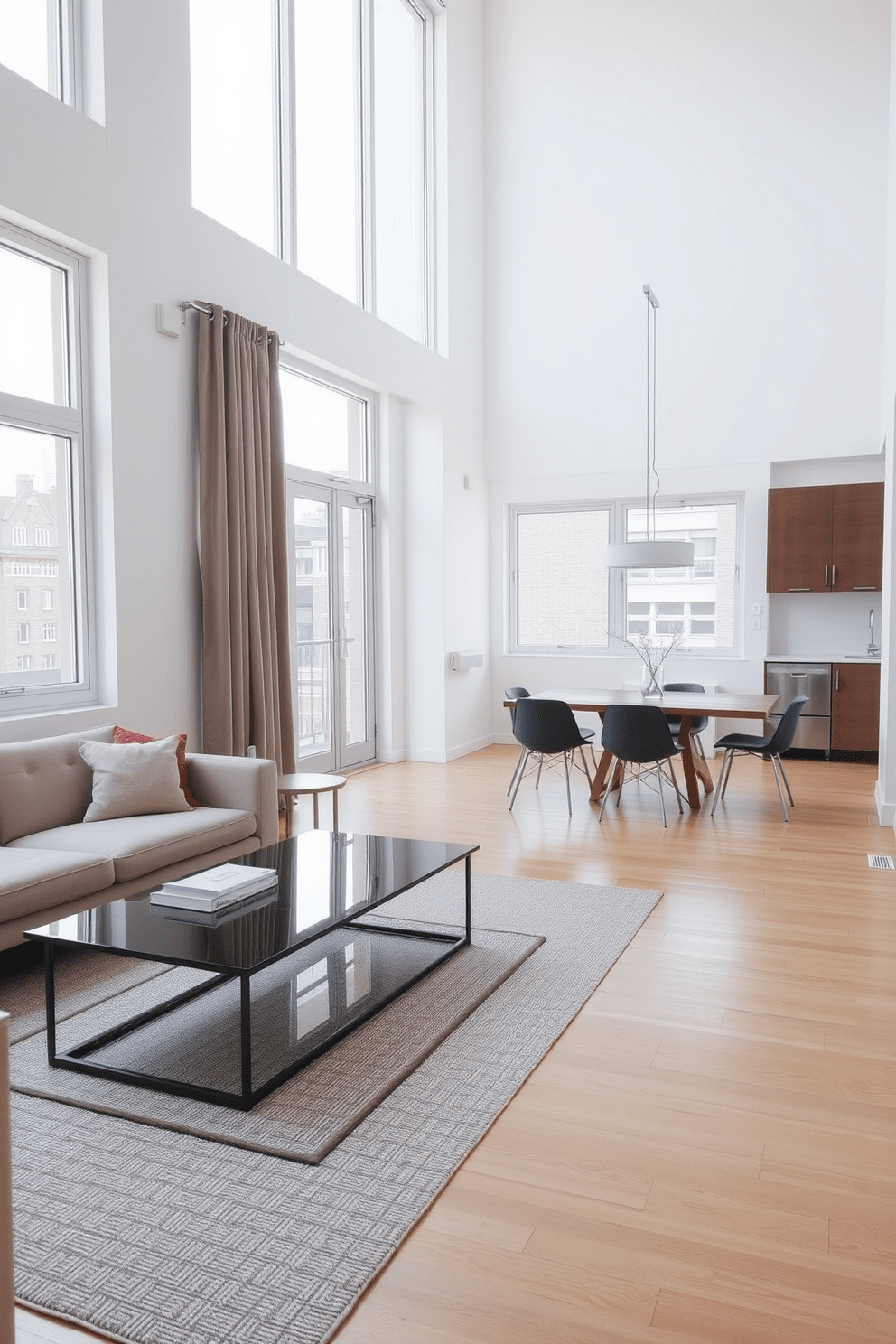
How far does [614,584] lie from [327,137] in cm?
434

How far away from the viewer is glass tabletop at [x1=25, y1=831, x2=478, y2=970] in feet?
8.72

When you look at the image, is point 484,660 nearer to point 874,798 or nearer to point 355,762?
point 355,762

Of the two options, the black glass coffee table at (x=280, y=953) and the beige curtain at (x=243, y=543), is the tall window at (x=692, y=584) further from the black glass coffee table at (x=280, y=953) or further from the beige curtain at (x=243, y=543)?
the black glass coffee table at (x=280, y=953)

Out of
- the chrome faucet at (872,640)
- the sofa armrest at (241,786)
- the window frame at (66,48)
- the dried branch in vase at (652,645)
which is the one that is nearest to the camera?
the sofa armrest at (241,786)

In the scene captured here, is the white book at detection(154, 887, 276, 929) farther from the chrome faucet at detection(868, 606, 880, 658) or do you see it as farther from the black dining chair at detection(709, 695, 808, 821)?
the chrome faucet at detection(868, 606, 880, 658)

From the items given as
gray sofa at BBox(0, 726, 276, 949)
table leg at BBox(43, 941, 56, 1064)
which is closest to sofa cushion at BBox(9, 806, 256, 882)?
gray sofa at BBox(0, 726, 276, 949)

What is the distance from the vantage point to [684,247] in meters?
8.55

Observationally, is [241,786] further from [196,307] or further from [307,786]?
[196,307]

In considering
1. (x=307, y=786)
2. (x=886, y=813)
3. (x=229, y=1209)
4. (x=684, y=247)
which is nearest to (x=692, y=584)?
(x=684, y=247)

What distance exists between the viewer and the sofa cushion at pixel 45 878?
3146mm

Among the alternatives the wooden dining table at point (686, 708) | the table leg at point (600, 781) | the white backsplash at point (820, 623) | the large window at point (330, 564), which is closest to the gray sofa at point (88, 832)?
the large window at point (330, 564)

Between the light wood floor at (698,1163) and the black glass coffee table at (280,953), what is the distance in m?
0.67

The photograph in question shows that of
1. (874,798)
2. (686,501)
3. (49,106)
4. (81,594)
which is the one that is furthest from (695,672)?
(49,106)

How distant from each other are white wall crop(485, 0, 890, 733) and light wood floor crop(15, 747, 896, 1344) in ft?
16.4
